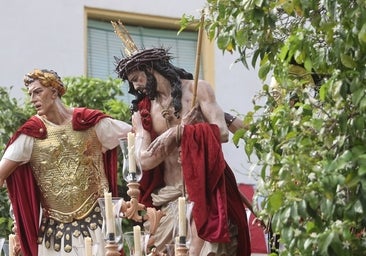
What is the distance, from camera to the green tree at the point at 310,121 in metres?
11.8

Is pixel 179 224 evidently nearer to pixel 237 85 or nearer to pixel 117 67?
pixel 117 67

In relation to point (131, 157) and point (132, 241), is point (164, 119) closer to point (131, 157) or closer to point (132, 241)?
point (131, 157)

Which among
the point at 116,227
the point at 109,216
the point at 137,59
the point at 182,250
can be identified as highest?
the point at 137,59

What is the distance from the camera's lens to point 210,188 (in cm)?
1443

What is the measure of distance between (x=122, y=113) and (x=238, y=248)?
Result: 15.0ft

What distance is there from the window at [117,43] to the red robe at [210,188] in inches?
305

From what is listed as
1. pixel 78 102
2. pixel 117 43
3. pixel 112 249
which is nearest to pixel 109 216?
pixel 112 249

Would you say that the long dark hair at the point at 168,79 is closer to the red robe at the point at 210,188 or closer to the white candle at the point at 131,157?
the red robe at the point at 210,188

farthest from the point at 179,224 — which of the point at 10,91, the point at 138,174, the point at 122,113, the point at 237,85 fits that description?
the point at 237,85

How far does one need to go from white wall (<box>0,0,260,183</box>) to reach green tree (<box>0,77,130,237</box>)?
240cm

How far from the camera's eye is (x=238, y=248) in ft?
47.3

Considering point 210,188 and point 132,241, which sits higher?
point 210,188

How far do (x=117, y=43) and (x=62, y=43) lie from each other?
641 millimetres

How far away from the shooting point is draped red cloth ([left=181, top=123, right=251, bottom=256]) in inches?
560
